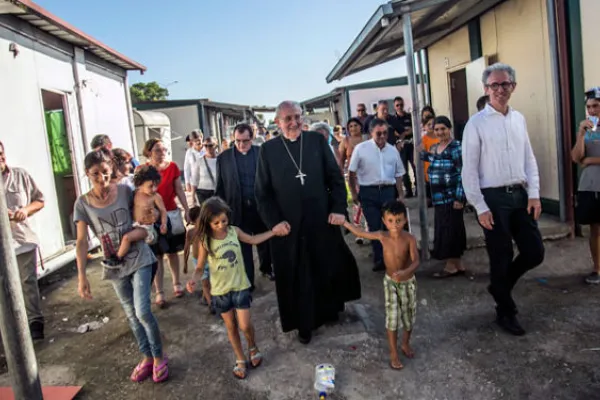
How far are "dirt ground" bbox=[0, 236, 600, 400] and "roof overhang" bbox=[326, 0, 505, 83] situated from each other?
301 centimetres

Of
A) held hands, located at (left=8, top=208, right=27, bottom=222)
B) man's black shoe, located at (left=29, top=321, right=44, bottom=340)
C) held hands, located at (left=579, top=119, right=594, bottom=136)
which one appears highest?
held hands, located at (left=579, top=119, right=594, bottom=136)

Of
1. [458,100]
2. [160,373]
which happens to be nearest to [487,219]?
[160,373]

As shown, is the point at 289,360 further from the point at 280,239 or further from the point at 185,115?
the point at 185,115

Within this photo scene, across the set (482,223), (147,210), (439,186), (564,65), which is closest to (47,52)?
(147,210)

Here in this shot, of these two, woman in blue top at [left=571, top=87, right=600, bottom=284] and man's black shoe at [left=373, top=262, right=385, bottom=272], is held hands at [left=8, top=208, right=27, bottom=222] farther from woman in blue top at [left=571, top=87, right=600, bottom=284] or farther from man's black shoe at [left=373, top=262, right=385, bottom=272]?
woman in blue top at [left=571, top=87, right=600, bottom=284]

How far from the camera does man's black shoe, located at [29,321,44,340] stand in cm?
451

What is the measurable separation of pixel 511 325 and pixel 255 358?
2016 millimetres

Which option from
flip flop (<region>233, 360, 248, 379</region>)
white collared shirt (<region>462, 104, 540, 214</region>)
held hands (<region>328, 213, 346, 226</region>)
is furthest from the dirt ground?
white collared shirt (<region>462, 104, 540, 214</region>)

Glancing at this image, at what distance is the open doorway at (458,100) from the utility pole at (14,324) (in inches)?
334

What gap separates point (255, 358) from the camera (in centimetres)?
354

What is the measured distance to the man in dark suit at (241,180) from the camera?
16.4 ft

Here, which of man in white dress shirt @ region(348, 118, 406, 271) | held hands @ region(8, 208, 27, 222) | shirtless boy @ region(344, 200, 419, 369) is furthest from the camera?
man in white dress shirt @ region(348, 118, 406, 271)

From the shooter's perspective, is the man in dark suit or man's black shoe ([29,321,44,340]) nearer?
man's black shoe ([29,321,44,340])

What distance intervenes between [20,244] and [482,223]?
4112 mm
